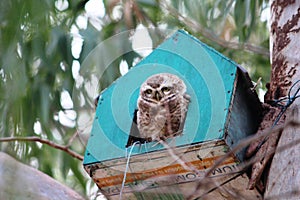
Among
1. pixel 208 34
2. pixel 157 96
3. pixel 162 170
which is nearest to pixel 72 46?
pixel 208 34

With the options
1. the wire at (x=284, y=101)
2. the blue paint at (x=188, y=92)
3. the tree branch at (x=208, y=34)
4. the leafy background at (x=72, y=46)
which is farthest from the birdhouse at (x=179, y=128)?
the tree branch at (x=208, y=34)

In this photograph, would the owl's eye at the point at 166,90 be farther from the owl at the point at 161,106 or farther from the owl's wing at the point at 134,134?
the owl's wing at the point at 134,134

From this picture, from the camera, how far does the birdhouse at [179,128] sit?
92.7 inches

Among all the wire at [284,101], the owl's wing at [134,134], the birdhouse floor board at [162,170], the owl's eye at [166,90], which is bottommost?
the birdhouse floor board at [162,170]

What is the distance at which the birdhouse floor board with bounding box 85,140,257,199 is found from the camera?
7.64 feet

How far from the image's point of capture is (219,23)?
4.84m

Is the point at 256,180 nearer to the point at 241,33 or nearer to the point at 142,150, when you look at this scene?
the point at 142,150

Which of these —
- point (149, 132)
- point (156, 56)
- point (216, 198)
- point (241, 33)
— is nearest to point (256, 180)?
point (216, 198)

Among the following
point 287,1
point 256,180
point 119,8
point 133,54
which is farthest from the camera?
point 119,8

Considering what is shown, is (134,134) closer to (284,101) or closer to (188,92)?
(188,92)

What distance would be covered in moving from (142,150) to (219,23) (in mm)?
2569

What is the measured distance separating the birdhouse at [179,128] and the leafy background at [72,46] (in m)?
0.84

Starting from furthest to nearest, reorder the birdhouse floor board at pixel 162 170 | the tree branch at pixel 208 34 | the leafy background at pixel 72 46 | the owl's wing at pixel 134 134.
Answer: the tree branch at pixel 208 34 < the leafy background at pixel 72 46 < the owl's wing at pixel 134 134 < the birdhouse floor board at pixel 162 170

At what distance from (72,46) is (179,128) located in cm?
173
